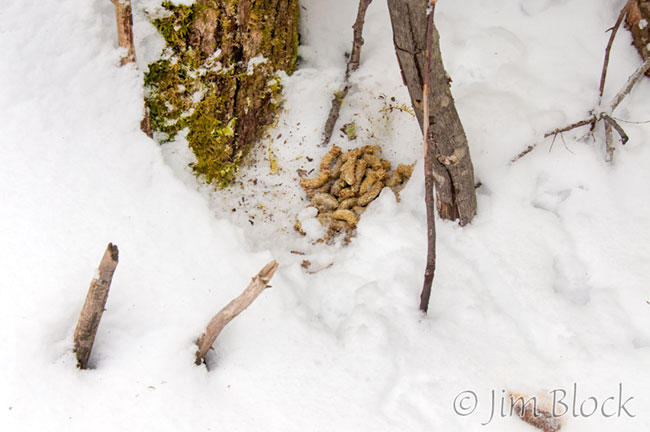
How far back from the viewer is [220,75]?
1.77m

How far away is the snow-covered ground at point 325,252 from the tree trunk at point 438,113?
0.34 ft

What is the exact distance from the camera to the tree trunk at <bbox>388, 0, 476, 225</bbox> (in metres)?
1.35

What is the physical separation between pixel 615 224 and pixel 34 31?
197 centimetres

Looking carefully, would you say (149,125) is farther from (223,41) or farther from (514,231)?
(514,231)

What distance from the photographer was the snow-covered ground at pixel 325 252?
1284 mm

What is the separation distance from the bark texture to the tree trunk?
2.56ft

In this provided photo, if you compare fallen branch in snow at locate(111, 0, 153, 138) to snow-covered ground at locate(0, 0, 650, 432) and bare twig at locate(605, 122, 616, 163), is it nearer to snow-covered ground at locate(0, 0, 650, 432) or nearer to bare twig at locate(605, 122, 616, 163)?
snow-covered ground at locate(0, 0, 650, 432)

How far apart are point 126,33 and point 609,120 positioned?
5.34ft

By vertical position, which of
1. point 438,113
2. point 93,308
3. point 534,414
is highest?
point 438,113

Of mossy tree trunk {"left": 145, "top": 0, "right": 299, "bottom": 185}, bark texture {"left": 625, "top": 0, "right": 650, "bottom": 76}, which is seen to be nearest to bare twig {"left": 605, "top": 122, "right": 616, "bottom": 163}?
bark texture {"left": 625, "top": 0, "right": 650, "bottom": 76}

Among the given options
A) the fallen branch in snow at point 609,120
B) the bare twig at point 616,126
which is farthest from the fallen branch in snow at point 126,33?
the bare twig at point 616,126

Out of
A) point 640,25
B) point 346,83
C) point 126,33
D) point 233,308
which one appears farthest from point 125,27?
point 640,25

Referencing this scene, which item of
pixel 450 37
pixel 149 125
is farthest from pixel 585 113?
pixel 149 125

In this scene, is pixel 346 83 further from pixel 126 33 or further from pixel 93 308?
pixel 93 308
